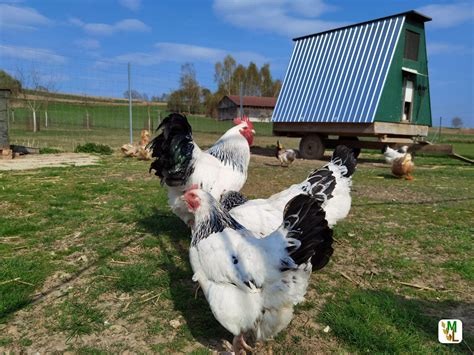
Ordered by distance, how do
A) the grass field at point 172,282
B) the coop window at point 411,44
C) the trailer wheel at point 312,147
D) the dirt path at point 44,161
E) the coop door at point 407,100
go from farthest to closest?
the trailer wheel at point 312,147, the coop door at point 407,100, the coop window at point 411,44, the dirt path at point 44,161, the grass field at point 172,282

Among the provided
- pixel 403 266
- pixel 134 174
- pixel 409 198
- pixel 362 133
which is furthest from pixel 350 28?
pixel 403 266

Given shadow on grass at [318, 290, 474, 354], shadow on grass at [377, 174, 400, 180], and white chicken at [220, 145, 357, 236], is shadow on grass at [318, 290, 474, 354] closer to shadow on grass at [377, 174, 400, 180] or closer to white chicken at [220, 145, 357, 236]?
white chicken at [220, 145, 357, 236]

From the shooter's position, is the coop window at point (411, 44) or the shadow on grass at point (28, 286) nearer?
the shadow on grass at point (28, 286)

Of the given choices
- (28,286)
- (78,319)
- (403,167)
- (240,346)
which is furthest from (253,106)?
(240,346)

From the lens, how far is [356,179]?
8.73 meters

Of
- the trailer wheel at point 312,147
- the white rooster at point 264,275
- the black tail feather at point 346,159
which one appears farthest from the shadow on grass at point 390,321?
the trailer wheel at point 312,147

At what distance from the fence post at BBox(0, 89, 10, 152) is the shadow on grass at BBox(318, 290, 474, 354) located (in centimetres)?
1220

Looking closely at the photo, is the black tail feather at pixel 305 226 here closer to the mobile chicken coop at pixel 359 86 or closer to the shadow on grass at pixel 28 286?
the shadow on grass at pixel 28 286

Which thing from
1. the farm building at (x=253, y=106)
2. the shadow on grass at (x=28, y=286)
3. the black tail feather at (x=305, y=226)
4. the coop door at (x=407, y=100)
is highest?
the farm building at (x=253, y=106)

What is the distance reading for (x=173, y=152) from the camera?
4008 mm

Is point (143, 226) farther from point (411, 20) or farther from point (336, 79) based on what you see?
point (411, 20)

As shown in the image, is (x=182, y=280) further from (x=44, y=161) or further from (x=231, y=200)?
(x=44, y=161)

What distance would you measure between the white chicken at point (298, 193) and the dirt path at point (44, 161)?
329 inches

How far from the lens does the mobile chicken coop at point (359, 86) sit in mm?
11930
